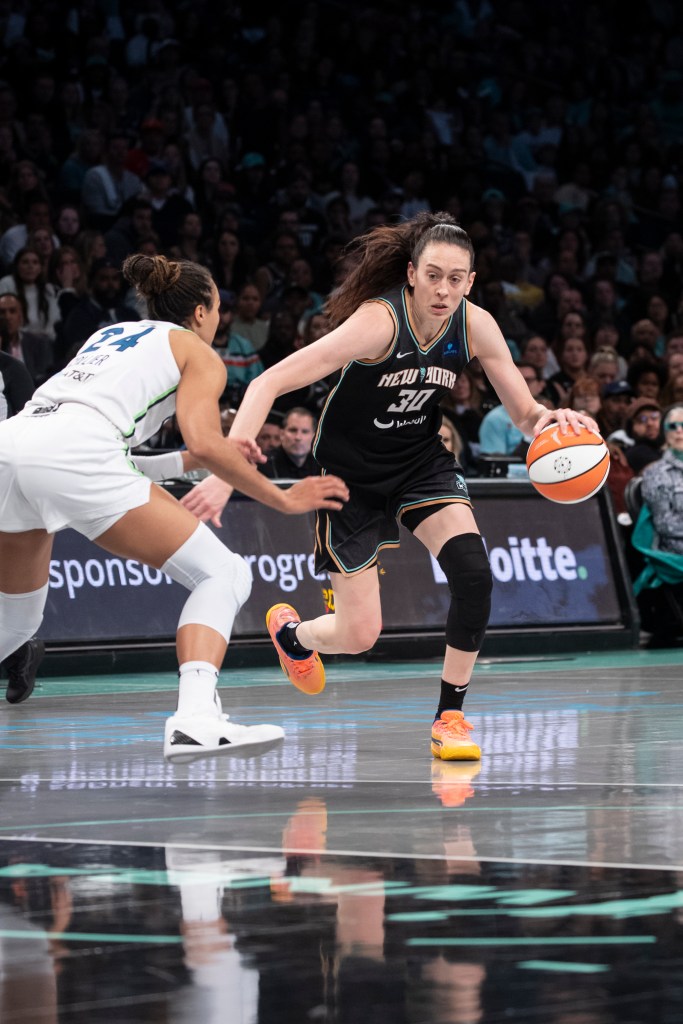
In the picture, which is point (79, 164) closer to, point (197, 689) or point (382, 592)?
point (382, 592)

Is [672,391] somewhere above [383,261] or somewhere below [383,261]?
above

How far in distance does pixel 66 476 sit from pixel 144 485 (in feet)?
0.93

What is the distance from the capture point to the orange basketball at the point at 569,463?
714cm

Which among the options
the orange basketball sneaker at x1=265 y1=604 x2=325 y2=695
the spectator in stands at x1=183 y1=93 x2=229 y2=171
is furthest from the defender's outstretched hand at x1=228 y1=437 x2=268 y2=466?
the spectator in stands at x1=183 y1=93 x2=229 y2=171

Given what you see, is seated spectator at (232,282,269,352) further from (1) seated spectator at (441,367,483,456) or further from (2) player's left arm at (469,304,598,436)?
(2) player's left arm at (469,304,598,436)

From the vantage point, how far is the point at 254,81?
18.6m

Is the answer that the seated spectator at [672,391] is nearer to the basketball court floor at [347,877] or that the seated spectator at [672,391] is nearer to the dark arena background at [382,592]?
the dark arena background at [382,592]

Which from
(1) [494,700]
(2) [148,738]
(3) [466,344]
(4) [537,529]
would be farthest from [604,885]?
(4) [537,529]

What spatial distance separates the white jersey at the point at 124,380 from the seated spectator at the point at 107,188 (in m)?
10.2

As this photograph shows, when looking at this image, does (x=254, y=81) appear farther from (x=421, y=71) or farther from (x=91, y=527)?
(x=91, y=527)

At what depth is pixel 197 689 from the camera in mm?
5770

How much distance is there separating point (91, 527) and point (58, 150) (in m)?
11.7

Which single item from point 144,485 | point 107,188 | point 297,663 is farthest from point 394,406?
point 107,188

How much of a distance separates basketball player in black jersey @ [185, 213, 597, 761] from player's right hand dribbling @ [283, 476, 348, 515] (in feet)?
1.76
